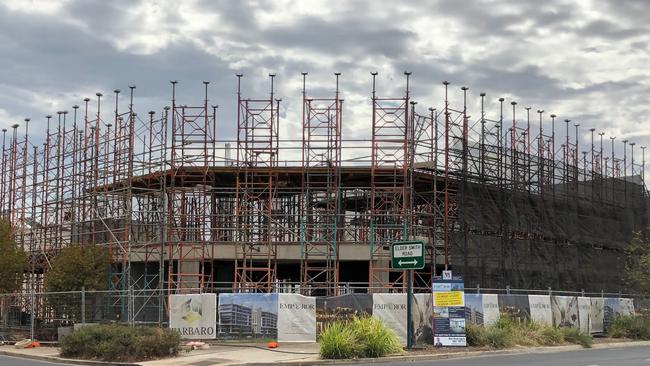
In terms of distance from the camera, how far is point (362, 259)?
121 feet

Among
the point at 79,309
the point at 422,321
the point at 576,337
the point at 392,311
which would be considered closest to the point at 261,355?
the point at 392,311

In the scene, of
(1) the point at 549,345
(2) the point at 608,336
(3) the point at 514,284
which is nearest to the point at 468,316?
(1) the point at 549,345

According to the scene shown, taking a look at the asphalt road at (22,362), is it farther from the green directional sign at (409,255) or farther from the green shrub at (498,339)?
the green shrub at (498,339)

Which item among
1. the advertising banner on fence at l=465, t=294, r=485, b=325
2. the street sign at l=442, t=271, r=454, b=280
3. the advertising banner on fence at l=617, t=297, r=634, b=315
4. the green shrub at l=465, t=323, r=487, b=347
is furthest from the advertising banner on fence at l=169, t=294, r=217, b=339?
the advertising banner on fence at l=617, t=297, r=634, b=315

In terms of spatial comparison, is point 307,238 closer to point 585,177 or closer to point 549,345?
point 549,345

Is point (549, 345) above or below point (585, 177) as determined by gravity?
below

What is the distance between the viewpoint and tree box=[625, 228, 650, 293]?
38.1m

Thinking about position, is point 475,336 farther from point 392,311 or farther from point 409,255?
point 409,255

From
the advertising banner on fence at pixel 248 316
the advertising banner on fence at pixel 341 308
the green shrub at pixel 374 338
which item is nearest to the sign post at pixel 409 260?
the green shrub at pixel 374 338

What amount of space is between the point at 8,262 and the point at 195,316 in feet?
53.0

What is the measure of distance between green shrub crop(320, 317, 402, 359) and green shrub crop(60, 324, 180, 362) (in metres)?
4.56

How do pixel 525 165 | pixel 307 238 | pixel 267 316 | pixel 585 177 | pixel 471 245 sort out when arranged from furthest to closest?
pixel 585 177 < pixel 525 165 < pixel 307 238 < pixel 471 245 < pixel 267 316

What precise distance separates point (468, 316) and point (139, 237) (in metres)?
21.8

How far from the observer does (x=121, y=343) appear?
22.2 m
